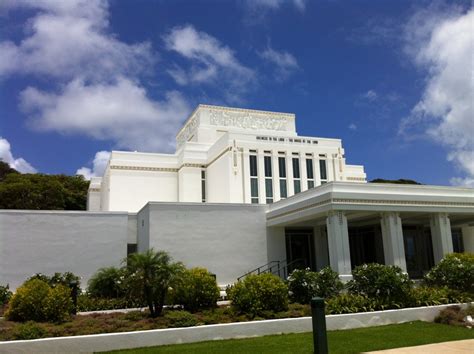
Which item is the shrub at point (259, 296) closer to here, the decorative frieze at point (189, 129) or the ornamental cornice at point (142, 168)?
the ornamental cornice at point (142, 168)

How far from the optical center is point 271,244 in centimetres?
2347

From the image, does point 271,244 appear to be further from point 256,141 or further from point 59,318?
point 256,141

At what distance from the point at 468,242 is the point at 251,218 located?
13.0 m

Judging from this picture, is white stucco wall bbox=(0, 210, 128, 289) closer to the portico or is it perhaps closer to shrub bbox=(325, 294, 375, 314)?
the portico

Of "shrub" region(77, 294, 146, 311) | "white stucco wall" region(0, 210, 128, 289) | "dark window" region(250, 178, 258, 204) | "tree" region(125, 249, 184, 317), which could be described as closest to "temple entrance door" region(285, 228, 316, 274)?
"white stucco wall" region(0, 210, 128, 289)

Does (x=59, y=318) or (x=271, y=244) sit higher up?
(x=271, y=244)

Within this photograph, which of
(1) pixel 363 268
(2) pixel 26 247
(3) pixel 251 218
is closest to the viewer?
(1) pixel 363 268

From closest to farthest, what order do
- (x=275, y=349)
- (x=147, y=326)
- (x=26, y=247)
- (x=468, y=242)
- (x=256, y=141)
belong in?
(x=275, y=349) < (x=147, y=326) < (x=26, y=247) < (x=468, y=242) < (x=256, y=141)

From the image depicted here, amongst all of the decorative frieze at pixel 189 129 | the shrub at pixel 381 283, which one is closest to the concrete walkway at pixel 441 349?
the shrub at pixel 381 283

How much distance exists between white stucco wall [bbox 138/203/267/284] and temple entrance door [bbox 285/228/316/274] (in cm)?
198

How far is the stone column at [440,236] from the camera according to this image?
2009 cm

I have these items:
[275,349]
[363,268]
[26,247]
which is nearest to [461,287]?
[363,268]

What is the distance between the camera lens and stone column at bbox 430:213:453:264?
65.9ft

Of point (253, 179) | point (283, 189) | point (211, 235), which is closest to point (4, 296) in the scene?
point (211, 235)
